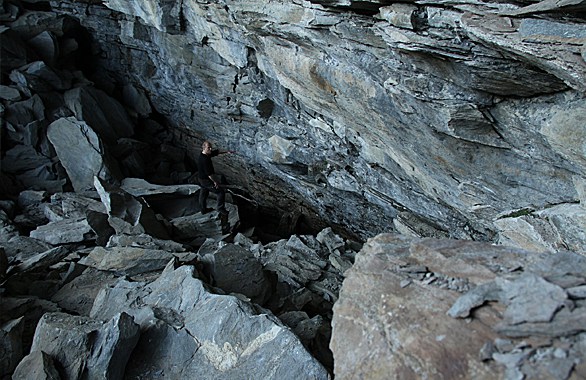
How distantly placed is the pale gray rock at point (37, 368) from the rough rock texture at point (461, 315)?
13.8ft

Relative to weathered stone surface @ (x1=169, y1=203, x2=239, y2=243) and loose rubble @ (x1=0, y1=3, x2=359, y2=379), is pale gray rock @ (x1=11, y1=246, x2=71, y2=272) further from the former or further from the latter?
Result: weathered stone surface @ (x1=169, y1=203, x2=239, y2=243)

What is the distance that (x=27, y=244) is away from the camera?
12.8 metres

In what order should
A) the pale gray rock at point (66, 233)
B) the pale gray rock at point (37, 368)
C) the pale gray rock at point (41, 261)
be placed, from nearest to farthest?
the pale gray rock at point (37, 368) < the pale gray rock at point (41, 261) < the pale gray rock at point (66, 233)

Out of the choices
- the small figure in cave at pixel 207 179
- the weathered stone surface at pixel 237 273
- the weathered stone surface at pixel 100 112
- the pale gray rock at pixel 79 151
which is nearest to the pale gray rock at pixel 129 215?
the small figure in cave at pixel 207 179

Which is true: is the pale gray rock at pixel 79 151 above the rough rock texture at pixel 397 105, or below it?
below

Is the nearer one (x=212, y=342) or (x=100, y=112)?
(x=212, y=342)

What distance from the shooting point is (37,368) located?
6582 millimetres

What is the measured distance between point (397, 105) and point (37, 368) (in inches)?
287

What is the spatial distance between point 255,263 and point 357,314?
5906mm

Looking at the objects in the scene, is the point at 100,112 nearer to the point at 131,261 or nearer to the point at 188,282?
the point at 131,261

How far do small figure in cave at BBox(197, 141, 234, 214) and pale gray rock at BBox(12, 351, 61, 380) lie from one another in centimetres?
864

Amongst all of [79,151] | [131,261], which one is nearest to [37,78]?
[79,151]

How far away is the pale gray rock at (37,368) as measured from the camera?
650 cm

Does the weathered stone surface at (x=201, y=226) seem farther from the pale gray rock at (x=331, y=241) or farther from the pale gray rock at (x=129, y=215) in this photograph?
the pale gray rock at (x=331, y=241)
